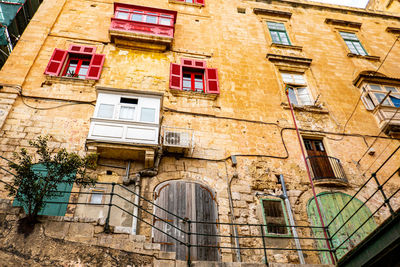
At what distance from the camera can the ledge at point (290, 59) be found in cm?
1342

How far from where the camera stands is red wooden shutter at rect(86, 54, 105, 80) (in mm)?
11000

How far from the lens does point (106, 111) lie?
9.27 meters

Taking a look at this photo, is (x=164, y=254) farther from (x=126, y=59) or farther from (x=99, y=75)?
(x=126, y=59)

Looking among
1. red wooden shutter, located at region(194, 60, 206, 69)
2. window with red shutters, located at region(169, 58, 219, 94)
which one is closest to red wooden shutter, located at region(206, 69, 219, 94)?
window with red shutters, located at region(169, 58, 219, 94)

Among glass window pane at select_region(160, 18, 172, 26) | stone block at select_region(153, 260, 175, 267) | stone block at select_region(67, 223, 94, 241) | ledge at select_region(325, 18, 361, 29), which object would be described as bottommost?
stone block at select_region(153, 260, 175, 267)

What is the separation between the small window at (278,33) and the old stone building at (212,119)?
0.07 meters

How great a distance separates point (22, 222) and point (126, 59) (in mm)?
8033

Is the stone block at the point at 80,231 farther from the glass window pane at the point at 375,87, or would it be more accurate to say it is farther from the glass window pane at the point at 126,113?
the glass window pane at the point at 375,87

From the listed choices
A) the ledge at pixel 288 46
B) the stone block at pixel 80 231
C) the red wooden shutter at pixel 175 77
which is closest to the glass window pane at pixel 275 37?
the ledge at pixel 288 46

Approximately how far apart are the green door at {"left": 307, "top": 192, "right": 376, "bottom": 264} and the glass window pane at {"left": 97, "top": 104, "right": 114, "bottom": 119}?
6.88 m

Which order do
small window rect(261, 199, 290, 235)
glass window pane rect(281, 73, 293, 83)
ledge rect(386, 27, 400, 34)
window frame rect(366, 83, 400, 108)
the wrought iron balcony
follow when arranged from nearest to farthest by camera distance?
small window rect(261, 199, 290, 235)
the wrought iron balcony
window frame rect(366, 83, 400, 108)
glass window pane rect(281, 73, 293, 83)
ledge rect(386, 27, 400, 34)

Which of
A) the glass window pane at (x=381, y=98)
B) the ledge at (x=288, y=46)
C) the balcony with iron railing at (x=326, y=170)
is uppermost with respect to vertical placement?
the ledge at (x=288, y=46)

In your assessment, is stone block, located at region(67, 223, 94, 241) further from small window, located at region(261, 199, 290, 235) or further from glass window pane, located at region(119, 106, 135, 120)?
small window, located at region(261, 199, 290, 235)

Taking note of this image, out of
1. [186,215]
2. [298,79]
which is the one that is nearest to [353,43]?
[298,79]
